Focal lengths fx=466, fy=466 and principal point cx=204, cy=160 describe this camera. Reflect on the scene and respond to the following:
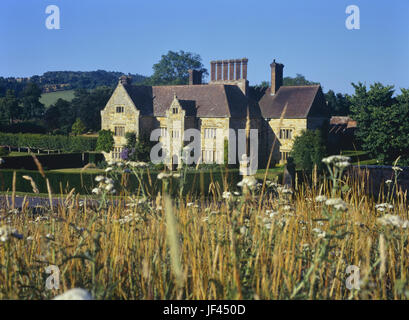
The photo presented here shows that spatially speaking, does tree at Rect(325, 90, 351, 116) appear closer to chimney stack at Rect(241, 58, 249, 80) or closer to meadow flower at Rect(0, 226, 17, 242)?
chimney stack at Rect(241, 58, 249, 80)

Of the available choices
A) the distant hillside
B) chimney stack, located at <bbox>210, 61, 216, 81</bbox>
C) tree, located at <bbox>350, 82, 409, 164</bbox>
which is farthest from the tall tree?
tree, located at <bbox>350, 82, 409, 164</bbox>

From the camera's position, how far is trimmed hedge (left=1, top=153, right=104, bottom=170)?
97.8ft

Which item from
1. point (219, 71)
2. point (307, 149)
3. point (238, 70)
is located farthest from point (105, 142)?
point (307, 149)

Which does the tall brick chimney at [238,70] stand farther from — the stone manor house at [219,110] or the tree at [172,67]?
the tree at [172,67]

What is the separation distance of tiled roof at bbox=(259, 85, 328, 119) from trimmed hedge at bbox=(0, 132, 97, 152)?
1628 cm

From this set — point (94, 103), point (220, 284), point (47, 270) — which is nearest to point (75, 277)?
point (47, 270)

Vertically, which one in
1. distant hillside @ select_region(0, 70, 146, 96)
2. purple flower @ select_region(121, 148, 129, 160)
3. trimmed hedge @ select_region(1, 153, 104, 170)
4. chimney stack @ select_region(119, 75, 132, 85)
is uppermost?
distant hillside @ select_region(0, 70, 146, 96)

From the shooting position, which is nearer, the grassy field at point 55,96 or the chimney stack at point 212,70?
the chimney stack at point 212,70

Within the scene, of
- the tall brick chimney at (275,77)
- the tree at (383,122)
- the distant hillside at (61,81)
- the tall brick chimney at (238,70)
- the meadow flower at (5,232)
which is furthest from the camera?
the distant hillside at (61,81)

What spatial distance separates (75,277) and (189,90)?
35043 mm

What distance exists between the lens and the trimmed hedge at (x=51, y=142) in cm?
4303

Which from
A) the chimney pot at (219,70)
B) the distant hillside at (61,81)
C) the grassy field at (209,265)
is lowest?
the grassy field at (209,265)

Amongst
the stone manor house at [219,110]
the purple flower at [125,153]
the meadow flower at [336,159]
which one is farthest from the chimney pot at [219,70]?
the meadow flower at [336,159]

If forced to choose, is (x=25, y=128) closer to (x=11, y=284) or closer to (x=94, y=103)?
(x=94, y=103)
